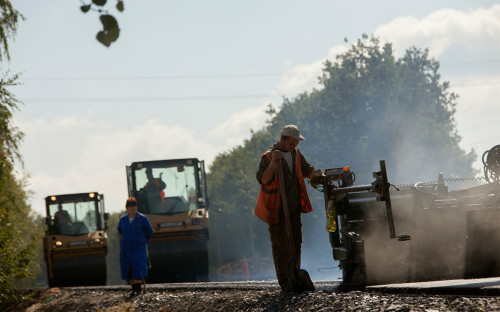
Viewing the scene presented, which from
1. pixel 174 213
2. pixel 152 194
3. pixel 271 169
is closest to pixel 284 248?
pixel 271 169

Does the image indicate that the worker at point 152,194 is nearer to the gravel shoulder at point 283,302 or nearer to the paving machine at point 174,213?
the paving machine at point 174,213

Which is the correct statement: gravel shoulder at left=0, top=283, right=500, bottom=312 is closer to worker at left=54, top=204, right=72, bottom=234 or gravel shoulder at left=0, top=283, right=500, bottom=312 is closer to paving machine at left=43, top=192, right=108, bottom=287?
paving machine at left=43, top=192, right=108, bottom=287

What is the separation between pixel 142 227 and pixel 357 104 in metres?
44.3

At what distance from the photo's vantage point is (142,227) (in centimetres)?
1338

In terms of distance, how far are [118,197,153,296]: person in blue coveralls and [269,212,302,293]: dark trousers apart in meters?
4.96

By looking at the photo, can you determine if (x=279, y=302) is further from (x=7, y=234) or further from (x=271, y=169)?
(x=7, y=234)

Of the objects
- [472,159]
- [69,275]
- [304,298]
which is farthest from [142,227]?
[472,159]

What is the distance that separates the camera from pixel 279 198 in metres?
8.81

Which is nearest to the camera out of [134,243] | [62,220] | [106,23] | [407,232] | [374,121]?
[106,23]

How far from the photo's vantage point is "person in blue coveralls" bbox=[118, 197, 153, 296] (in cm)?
1332

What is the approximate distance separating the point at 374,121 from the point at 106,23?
170 feet

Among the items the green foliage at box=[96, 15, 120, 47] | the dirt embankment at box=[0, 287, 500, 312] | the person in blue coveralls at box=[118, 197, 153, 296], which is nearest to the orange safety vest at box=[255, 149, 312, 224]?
the dirt embankment at box=[0, 287, 500, 312]

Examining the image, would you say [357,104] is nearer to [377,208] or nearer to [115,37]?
[377,208]

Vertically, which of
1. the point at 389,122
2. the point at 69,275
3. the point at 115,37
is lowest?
the point at 69,275
